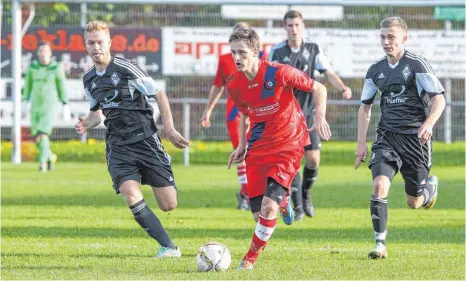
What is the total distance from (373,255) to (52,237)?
334 cm

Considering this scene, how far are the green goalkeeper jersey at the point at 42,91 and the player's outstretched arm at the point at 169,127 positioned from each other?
435 inches

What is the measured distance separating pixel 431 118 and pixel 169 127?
2.15 meters

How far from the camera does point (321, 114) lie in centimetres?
921

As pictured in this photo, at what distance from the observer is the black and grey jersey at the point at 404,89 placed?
990 cm

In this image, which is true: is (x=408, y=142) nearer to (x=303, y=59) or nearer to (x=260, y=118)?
(x=260, y=118)

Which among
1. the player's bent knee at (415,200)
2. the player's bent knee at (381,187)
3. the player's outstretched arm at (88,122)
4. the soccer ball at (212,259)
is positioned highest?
the player's outstretched arm at (88,122)

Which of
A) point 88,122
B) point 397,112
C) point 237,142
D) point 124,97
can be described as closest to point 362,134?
point 397,112

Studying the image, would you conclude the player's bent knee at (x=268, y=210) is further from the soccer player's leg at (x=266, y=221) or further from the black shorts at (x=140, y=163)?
the black shorts at (x=140, y=163)

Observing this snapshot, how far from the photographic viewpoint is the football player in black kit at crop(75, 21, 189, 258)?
9617 mm

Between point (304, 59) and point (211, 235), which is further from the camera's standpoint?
point (304, 59)

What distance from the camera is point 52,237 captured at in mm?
11164

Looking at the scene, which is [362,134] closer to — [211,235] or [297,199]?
[211,235]

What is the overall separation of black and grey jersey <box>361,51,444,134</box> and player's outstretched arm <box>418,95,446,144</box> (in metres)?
0.08

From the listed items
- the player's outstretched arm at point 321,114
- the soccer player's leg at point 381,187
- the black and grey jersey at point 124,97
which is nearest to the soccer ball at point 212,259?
the player's outstretched arm at point 321,114
